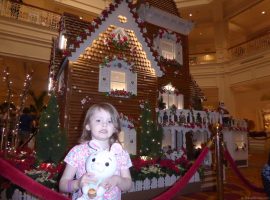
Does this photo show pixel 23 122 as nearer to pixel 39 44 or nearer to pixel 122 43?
pixel 39 44

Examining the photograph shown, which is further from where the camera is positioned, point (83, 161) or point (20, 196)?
point (20, 196)

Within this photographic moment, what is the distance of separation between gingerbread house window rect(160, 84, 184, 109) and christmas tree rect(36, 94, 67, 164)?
543 centimetres

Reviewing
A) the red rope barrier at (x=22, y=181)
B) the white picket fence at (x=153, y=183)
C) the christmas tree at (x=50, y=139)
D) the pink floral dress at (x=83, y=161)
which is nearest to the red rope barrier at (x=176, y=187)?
the pink floral dress at (x=83, y=161)

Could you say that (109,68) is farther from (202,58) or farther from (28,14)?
(202,58)

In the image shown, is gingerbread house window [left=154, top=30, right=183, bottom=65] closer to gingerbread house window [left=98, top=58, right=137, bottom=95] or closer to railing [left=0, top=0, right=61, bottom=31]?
gingerbread house window [left=98, top=58, right=137, bottom=95]

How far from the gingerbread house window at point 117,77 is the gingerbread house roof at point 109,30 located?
990 mm

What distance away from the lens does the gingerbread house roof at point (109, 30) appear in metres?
8.97

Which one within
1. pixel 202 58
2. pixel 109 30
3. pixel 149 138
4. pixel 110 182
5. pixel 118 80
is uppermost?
pixel 202 58

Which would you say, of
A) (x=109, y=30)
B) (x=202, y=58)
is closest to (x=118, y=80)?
(x=109, y=30)

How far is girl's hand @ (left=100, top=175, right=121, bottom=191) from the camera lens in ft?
6.53

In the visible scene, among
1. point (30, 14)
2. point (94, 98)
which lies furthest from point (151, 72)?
point (30, 14)

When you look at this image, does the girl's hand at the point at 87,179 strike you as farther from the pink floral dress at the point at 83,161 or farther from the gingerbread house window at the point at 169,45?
the gingerbread house window at the point at 169,45

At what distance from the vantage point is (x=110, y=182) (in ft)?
6.68

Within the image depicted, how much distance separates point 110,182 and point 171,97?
404 inches
